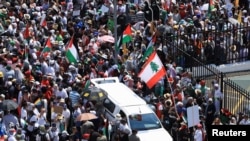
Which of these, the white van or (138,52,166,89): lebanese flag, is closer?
the white van

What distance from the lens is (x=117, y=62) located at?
25.8 meters

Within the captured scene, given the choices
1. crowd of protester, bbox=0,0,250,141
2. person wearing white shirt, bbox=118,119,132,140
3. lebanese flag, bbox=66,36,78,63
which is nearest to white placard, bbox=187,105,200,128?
crowd of protester, bbox=0,0,250,141

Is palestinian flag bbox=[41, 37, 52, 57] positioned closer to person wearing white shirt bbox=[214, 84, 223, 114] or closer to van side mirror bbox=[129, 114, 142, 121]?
van side mirror bbox=[129, 114, 142, 121]

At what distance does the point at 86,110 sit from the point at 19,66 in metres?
3.11

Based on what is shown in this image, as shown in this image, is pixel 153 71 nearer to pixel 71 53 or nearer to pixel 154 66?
pixel 154 66

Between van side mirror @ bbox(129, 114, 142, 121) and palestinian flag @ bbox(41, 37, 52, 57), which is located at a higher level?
palestinian flag @ bbox(41, 37, 52, 57)

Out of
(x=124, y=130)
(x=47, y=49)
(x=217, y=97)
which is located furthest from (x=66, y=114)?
(x=217, y=97)

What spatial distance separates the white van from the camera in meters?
20.9

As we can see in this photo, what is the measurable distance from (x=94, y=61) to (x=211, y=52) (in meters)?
4.50

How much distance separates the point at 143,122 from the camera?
21.2m

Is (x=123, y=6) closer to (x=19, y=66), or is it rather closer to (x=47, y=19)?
(x=47, y=19)

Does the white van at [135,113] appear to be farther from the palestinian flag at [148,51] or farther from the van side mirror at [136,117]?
the palestinian flag at [148,51]

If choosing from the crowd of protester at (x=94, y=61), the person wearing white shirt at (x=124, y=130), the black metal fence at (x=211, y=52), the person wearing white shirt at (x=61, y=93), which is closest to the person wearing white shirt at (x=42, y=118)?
the crowd of protester at (x=94, y=61)

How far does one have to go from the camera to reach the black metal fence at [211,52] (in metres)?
25.7
